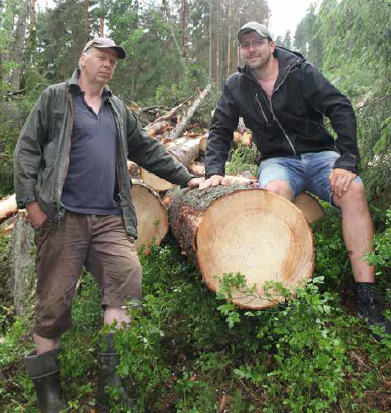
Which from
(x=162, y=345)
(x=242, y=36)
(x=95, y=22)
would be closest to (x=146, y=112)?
(x=242, y=36)

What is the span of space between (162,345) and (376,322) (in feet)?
4.98

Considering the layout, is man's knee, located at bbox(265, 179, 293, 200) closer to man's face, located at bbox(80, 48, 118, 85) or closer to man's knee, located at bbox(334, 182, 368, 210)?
man's knee, located at bbox(334, 182, 368, 210)

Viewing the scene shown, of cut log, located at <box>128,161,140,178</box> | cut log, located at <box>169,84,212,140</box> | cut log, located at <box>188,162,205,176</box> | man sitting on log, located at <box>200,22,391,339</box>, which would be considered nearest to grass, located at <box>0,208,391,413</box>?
man sitting on log, located at <box>200,22,391,339</box>

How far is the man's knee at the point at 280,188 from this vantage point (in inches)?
118

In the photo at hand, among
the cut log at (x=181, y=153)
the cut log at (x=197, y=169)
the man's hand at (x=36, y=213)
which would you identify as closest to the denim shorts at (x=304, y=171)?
the man's hand at (x=36, y=213)

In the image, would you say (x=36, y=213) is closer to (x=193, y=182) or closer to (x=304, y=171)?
(x=193, y=182)

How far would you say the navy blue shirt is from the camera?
8.81 ft

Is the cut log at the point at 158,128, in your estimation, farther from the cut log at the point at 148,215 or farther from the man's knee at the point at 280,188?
the man's knee at the point at 280,188

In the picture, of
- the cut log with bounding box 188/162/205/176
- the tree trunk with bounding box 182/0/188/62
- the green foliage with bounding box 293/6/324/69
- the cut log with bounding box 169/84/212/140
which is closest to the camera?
the cut log with bounding box 188/162/205/176

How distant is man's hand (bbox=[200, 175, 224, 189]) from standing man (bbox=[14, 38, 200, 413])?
0.62m

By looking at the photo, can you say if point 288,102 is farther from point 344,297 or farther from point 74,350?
point 74,350

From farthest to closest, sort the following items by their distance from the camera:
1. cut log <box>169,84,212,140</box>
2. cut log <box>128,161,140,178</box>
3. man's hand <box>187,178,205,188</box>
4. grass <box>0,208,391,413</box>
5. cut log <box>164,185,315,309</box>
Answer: cut log <box>169,84,212,140</box> → cut log <box>128,161,140,178</box> → man's hand <box>187,178,205,188</box> → cut log <box>164,185,315,309</box> → grass <box>0,208,391,413</box>

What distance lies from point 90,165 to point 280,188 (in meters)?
1.39

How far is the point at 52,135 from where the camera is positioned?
2.65 meters
